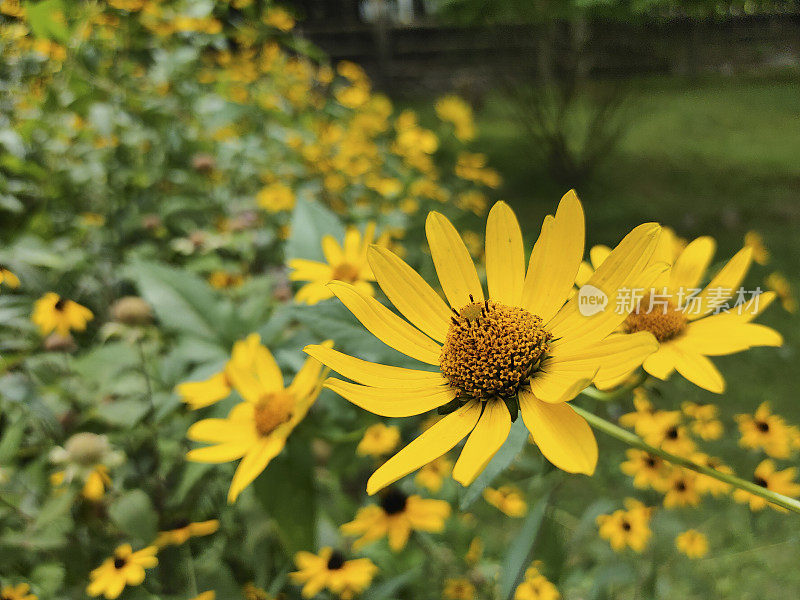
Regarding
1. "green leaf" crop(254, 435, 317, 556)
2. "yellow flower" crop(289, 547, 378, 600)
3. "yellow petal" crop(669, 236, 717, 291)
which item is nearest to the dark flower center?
"yellow flower" crop(289, 547, 378, 600)

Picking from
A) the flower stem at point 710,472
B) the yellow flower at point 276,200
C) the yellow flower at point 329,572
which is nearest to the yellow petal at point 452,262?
the flower stem at point 710,472

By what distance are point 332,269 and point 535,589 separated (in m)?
0.48

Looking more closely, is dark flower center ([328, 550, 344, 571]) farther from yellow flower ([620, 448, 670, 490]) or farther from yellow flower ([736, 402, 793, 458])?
yellow flower ([736, 402, 793, 458])

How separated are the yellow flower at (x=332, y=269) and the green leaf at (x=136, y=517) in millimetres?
269

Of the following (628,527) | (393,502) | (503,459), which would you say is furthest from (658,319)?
(628,527)

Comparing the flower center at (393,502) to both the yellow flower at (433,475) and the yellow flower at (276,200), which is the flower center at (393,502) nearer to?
the yellow flower at (433,475)

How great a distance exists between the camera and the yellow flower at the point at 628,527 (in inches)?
30.5

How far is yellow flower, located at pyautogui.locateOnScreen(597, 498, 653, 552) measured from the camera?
30.5 inches

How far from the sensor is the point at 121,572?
54 centimetres

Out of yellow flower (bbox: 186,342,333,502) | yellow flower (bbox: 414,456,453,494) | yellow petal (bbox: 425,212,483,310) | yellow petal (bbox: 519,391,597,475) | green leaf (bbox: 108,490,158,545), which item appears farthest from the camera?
yellow flower (bbox: 414,456,453,494)

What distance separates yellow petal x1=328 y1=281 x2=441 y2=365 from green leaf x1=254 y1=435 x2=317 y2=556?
8.8 inches

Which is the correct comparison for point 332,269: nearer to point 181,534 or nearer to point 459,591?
point 181,534

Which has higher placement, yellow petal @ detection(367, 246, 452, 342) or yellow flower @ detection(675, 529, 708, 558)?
yellow petal @ detection(367, 246, 452, 342)

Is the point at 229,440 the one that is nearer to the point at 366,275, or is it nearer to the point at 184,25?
the point at 366,275
